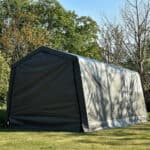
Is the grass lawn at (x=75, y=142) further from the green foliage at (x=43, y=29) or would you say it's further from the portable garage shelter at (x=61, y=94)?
the green foliage at (x=43, y=29)

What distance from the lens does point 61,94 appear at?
475 inches

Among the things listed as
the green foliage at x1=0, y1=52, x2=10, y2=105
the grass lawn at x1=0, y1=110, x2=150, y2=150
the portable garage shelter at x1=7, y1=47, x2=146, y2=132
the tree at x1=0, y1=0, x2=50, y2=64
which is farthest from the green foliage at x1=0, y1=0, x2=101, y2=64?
the grass lawn at x1=0, y1=110, x2=150, y2=150

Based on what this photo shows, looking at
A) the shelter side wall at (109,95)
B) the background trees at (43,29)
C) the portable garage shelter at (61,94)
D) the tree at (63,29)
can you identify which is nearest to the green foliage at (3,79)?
the background trees at (43,29)

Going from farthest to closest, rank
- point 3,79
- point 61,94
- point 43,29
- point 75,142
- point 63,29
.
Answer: point 63,29, point 43,29, point 3,79, point 61,94, point 75,142

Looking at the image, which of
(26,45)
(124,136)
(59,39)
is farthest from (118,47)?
(124,136)

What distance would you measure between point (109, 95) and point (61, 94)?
2.22 m

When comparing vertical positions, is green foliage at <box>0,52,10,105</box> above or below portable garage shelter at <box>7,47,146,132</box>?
above

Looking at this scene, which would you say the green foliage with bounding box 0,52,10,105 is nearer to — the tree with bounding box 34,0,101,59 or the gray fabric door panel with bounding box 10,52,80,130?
the gray fabric door panel with bounding box 10,52,80,130

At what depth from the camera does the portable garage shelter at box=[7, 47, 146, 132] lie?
1175 cm

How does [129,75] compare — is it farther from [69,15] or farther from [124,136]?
[69,15]

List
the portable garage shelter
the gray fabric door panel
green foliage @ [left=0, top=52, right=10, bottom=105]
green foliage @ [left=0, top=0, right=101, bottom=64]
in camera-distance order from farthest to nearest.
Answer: green foliage @ [left=0, top=0, right=101, bottom=64]
green foliage @ [left=0, top=52, right=10, bottom=105]
the gray fabric door panel
the portable garage shelter

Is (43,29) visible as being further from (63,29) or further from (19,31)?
(63,29)

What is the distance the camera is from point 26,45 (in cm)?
3275

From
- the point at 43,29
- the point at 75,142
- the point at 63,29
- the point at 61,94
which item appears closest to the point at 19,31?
the point at 43,29
